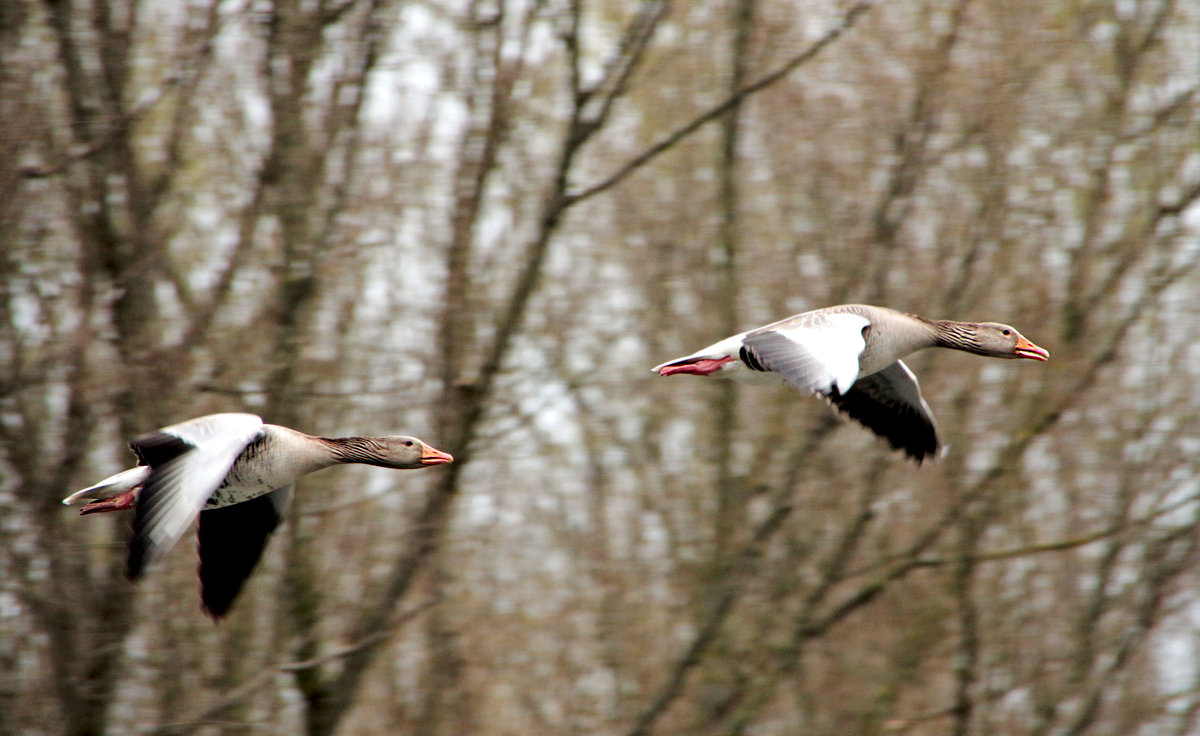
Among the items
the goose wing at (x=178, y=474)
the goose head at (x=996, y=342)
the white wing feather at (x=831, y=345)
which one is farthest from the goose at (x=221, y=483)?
the goose head at (x=996, y=342)

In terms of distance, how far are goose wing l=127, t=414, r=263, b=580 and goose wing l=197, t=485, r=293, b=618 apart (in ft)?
3.75

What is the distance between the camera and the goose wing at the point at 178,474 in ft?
19.9

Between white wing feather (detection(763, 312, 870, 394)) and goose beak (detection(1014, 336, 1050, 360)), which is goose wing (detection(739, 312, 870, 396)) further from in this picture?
goose beak (detection(1014, 336, 1050, 360))

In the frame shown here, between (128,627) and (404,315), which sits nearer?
(128,627)

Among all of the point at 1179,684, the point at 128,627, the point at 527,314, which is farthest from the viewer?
the point at 527,314

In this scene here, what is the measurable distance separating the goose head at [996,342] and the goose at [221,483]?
329 centimetres

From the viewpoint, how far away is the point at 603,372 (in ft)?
35.8

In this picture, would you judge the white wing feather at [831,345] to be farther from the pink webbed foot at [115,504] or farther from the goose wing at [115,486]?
the pink webbed foot at [115,504]

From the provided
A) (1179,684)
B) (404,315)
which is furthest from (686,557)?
(1179,684)

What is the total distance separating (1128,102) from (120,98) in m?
8.27

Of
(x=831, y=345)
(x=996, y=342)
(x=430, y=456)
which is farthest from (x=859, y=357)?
(x=430, y=456)

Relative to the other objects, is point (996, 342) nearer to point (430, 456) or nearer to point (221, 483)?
point (430, 456)

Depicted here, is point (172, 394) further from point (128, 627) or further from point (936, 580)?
point (936, 580)

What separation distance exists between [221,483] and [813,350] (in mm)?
3124
